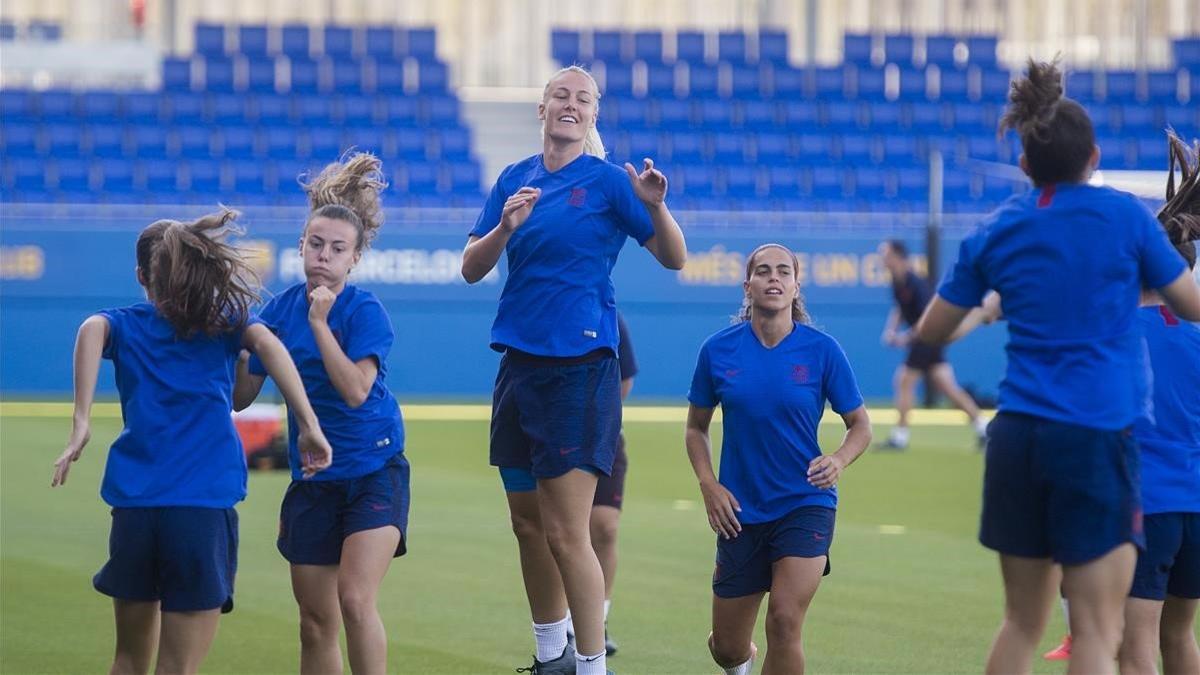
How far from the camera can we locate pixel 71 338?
2375cm

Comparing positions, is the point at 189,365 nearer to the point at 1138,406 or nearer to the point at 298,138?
the point at 1138,406

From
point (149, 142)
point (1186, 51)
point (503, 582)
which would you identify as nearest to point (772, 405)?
point (503, 582)

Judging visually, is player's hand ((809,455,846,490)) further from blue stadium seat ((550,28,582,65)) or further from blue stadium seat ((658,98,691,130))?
blue stadium seat ((550,28,582,65))

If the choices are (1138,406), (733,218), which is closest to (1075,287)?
(1138,406)

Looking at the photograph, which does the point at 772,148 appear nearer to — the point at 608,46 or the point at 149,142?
→ the point at 608,46

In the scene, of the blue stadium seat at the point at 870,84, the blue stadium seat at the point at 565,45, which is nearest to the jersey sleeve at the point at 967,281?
the blue stadium seat at the point at 565,45

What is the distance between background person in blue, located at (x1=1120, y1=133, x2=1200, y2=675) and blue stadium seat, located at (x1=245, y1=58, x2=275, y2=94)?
82.0 feet

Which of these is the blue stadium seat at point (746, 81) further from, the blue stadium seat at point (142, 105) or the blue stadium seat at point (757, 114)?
the blue stadium seat at point (142, 105)

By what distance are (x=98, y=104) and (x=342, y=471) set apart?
24261 mm

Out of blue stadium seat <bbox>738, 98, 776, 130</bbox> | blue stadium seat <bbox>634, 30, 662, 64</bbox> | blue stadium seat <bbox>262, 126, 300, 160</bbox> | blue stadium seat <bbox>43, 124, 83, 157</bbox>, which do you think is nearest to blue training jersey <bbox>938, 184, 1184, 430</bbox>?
blue stadium seat <bbox>262, 126, 300, 160</bbox>

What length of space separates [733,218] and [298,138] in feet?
25.3

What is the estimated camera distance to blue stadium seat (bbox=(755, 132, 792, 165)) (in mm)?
28594

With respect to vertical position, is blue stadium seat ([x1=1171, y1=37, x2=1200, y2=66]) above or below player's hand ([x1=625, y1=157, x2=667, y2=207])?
above

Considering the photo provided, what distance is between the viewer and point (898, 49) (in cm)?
3175
